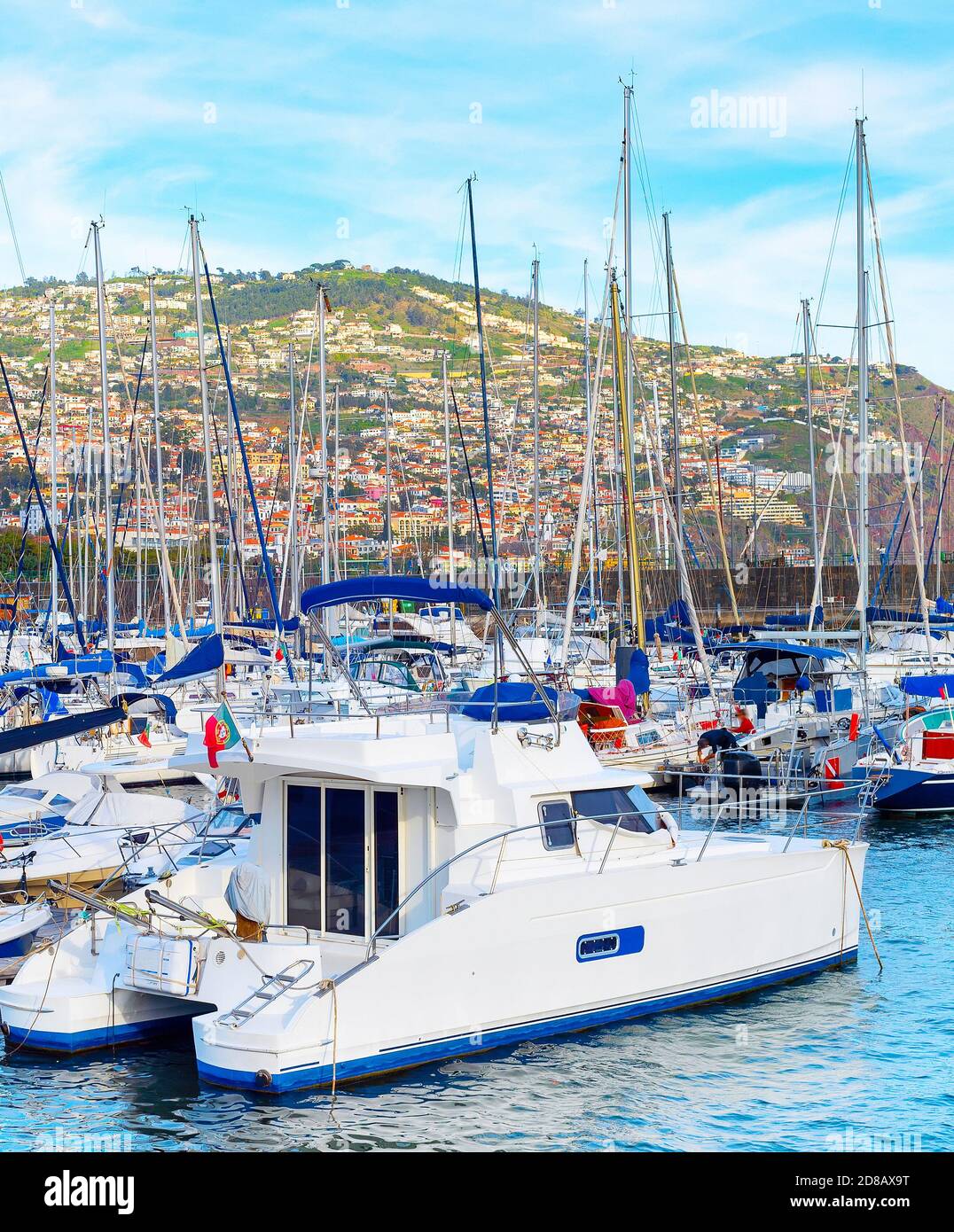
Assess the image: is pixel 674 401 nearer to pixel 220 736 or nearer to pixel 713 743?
pixel 713 743

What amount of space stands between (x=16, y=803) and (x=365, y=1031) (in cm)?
1232

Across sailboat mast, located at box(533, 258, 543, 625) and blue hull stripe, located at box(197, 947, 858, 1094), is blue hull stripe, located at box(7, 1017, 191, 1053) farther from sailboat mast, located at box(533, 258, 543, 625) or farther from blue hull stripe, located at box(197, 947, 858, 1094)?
sailboat mast, located at box(533, 258, 543, 625)

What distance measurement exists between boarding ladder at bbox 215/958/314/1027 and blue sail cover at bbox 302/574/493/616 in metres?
3.78

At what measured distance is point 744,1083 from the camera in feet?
34.2

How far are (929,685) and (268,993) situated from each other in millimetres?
16866

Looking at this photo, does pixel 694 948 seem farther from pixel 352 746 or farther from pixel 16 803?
pixel 16 803

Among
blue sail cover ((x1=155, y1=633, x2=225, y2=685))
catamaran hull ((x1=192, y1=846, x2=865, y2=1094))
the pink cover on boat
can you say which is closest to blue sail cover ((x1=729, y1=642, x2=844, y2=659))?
the pink cover on boat

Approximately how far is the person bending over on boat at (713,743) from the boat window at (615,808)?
11.6m

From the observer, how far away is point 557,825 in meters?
11.9

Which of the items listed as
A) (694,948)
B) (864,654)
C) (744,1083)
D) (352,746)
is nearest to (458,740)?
(352,746)

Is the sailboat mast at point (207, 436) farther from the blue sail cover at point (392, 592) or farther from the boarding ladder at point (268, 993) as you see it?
the boarding ladder at point (268, 993)

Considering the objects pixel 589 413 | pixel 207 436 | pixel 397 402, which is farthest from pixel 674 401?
pixel 397 402

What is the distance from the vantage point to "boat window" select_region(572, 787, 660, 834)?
1220 centimetres
